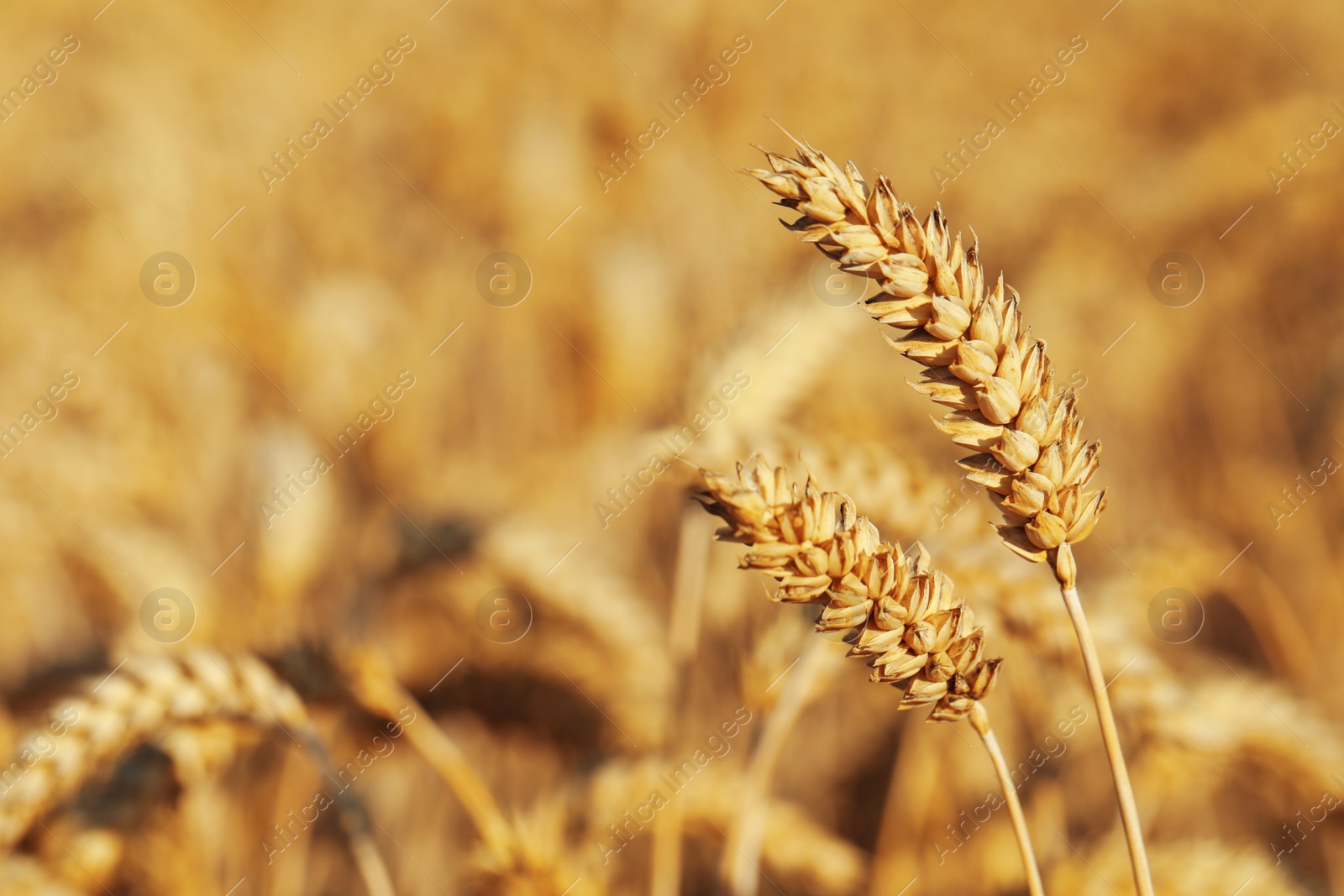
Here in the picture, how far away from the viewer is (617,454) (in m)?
2.30

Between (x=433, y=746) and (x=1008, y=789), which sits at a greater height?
(x=433, y=746)

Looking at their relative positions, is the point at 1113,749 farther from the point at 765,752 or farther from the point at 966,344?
the point at 765,752

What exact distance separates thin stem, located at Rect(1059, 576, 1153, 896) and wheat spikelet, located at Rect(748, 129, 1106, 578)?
0.04m

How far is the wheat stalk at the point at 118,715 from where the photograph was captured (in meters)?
0.98

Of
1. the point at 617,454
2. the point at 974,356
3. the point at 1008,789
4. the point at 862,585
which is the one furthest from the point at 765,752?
the point at 617,454

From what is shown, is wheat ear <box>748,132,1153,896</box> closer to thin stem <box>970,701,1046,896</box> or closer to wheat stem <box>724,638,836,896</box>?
thin stem <box>970,701,1046,896</box>

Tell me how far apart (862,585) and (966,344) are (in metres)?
0.18

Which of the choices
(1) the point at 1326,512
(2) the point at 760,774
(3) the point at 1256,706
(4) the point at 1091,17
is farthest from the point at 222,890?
(4) the point at 1091,17

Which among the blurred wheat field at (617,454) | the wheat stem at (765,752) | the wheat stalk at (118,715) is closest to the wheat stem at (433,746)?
the blurred wheat field at (617,454)

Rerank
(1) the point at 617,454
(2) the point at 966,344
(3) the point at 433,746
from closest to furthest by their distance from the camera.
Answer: (2) the point at 966,344
(3) the point at 433,746
(1) the point at 617,454

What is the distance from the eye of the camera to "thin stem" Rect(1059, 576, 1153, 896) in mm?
562

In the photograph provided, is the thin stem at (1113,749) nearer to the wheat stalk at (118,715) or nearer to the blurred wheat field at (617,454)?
the blurred wheat field at (617,454)

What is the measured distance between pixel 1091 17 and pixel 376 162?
504cm

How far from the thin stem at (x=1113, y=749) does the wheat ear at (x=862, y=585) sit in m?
0.06
